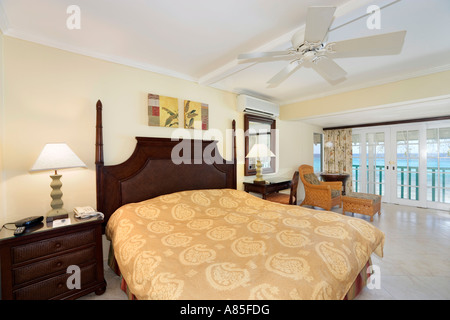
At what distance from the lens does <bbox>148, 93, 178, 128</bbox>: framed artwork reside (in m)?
2.47

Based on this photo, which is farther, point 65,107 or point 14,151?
point 65,107

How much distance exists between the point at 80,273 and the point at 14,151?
1247 mm

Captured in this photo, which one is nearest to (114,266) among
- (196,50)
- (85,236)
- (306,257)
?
(85,236)

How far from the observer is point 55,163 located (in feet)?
5.37

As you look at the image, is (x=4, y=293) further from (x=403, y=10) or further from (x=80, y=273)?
(x=403, y=10)

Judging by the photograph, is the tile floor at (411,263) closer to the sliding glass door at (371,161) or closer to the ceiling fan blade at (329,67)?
the sliding glass door at (371,161)

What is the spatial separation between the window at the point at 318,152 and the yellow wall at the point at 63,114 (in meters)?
4.59

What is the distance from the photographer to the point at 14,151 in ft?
5.67

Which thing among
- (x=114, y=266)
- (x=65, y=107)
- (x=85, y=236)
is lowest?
(x=114, y=266)

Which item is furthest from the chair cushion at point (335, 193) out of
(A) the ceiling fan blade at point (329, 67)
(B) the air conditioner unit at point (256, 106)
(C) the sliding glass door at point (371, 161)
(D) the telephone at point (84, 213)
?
(D) the telephone at point (84, 213)

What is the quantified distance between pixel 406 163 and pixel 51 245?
21.8ft

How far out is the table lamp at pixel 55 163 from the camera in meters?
1.61

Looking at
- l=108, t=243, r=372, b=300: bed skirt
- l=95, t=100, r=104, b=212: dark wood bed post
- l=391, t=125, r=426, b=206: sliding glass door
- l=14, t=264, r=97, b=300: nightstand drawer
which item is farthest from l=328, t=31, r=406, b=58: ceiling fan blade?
l=391, t=125, r=426, b=206: sliding glass door

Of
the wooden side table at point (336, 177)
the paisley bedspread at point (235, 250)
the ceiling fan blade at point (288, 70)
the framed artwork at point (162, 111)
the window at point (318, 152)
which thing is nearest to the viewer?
the paisley bedspread at point (235, 250)
